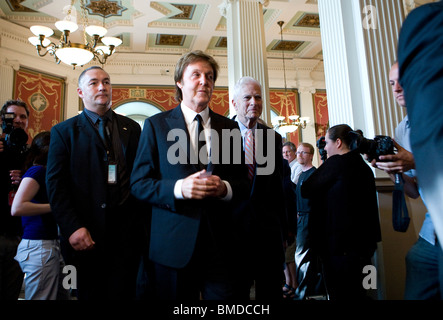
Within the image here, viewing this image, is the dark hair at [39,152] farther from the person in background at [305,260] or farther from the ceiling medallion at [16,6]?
the ceiling medallion at [16,6]

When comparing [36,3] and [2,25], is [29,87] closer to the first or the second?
[2,25]

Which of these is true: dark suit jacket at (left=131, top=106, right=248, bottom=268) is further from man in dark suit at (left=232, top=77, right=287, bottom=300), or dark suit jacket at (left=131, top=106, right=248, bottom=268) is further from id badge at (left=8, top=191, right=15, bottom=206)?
id badge at (left=8, top=191, right=15, bottom=206)

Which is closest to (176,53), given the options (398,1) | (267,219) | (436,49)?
(398,1)

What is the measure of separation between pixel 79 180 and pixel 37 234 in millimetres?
620

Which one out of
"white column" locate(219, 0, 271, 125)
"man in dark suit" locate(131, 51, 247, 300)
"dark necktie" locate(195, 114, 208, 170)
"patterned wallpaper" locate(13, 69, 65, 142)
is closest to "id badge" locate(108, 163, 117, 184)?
"man in dark suit" locate(131, 51, 247, 300)

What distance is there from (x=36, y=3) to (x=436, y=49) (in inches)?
347

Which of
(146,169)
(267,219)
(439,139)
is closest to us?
(439,139)

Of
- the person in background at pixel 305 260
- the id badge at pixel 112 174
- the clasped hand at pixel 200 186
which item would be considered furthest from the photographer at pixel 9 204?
the person in background at pixel 305 260

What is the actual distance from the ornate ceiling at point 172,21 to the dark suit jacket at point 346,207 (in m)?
5.61

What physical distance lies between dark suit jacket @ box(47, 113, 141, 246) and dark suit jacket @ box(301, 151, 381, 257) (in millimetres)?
1239

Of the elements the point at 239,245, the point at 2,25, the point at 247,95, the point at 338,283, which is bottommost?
the point at 338,283

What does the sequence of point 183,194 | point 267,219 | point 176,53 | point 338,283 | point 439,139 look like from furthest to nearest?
point 176,53 → point 338,283 → point 267,219 → point 183,194 → point 439,139

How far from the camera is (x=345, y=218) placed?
7.18ft

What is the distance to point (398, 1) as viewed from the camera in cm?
299
